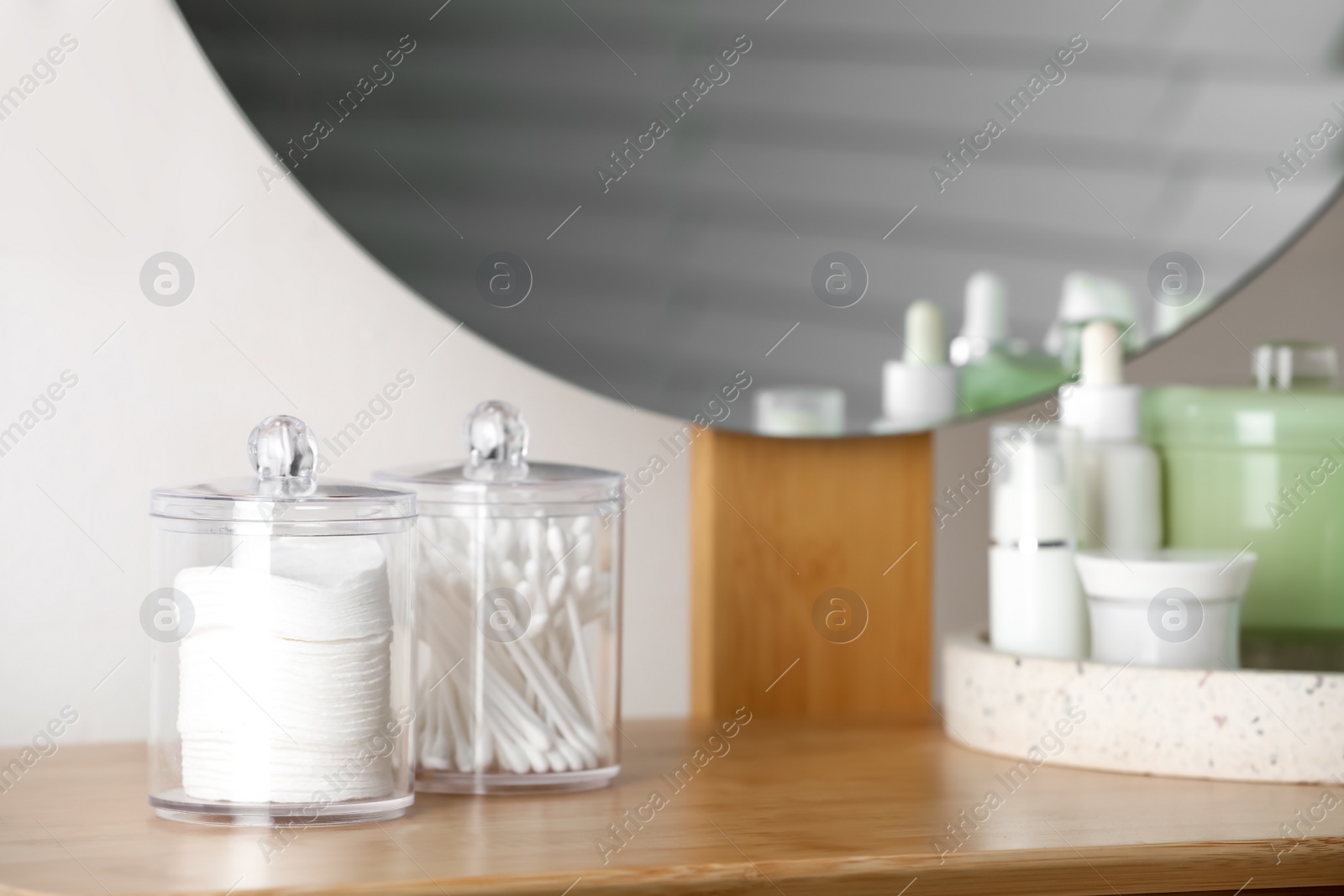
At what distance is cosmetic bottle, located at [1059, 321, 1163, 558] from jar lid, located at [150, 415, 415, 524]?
0.42 m

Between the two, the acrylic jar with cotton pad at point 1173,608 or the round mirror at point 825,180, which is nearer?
the acrylic jar with cotton pad at point 1173,608

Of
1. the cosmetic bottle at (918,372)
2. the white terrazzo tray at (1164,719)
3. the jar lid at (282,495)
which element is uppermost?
the cosmetic bottle at (918,372)

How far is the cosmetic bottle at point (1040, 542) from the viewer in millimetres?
762

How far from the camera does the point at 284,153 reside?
0.79m

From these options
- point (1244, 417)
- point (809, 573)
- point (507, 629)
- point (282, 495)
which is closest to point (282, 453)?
point (282, 495)

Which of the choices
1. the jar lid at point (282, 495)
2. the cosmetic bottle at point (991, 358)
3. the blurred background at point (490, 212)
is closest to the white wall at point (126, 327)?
the blurred background at point (490, 212)

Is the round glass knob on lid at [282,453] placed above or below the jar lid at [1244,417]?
below

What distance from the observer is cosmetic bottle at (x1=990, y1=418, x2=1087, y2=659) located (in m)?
0.76

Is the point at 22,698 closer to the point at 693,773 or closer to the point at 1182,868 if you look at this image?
the point at 693,773

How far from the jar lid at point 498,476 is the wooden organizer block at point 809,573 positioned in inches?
8.5

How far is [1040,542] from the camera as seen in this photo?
0.76 metres

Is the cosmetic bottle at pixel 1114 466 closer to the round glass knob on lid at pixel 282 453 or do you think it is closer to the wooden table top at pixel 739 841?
the wooden table top at pixel 739 841

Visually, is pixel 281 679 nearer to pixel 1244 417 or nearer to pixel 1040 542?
pixel 1040 542

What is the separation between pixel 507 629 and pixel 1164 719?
35 centimetres
